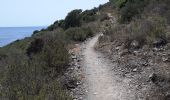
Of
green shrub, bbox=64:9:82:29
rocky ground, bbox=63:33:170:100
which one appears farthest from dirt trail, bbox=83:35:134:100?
green shrub, bbox=64:9:82:29

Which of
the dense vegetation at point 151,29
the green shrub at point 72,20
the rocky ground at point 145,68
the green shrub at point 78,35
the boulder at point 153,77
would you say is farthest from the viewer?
the green shrub at point 72,20

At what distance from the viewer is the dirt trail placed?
1034cm

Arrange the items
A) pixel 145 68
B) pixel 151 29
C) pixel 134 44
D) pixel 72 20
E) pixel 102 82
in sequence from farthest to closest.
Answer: pixel 72 20
pixel 151 29
pixel 134 44
pixel 145 68
pixel 102 82

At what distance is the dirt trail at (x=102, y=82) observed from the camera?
10.3m

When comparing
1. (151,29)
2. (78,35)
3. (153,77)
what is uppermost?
(151,29)

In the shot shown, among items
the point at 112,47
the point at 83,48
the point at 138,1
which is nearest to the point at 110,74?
the point at 112,47

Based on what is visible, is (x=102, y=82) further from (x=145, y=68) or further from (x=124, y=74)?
(x=145, y=68)

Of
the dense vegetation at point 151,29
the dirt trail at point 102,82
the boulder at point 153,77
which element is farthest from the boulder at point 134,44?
the boulder at point 153,77

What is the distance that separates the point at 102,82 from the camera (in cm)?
1168

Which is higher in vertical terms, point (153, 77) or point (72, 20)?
point (72, 20)

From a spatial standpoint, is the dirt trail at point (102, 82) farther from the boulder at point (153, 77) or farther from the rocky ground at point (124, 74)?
the boulder at point (153, 77)

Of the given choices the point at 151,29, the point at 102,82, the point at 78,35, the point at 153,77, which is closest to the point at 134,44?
the point at 151,29

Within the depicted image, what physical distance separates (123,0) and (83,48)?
37.2 feet

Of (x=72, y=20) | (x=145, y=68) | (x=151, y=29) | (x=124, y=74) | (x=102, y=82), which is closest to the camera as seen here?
(x=102, y=82)
